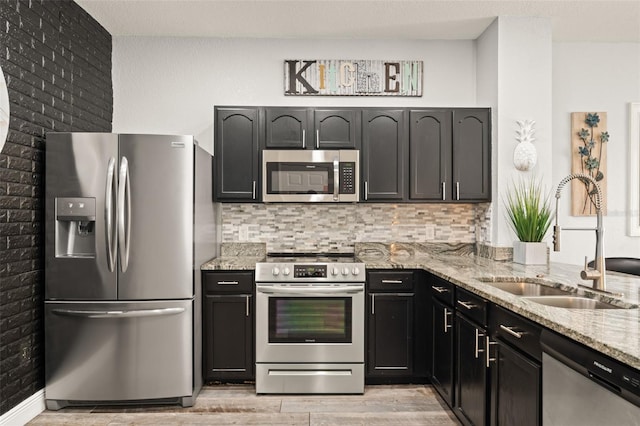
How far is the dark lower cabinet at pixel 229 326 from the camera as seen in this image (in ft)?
10.8

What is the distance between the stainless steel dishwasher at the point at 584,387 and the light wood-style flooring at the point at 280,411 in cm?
132

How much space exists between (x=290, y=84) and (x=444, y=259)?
2.01 metres

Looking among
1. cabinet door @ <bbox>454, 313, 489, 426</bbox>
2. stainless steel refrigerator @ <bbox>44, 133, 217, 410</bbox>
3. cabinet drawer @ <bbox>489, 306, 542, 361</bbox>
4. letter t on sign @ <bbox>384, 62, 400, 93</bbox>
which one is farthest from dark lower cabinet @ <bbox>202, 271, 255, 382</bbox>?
letter t on sign @ <bbox>384, 62, 400, 93</bbox>

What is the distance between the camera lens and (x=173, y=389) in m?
2.98

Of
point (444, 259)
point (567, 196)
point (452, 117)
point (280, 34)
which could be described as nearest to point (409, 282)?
point (444, 259)

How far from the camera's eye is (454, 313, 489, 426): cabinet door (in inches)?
90.6

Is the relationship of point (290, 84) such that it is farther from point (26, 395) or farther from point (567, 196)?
point (26, 395)

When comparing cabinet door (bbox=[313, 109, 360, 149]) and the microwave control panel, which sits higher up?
cabinet door (bbox=[313, 109, 360, 149])

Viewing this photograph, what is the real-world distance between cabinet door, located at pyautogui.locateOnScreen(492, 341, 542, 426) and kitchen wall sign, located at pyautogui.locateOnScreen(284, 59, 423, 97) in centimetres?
256

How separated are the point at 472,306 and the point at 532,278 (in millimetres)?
456

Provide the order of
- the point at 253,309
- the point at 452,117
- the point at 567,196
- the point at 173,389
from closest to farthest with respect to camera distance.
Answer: the point at 173,389 → the point at 253,309 → the point at 452,117 → the point at 567,196

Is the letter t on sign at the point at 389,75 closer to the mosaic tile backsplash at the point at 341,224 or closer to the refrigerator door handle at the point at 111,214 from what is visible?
the mosaic tile backsplash at the point at 341,224

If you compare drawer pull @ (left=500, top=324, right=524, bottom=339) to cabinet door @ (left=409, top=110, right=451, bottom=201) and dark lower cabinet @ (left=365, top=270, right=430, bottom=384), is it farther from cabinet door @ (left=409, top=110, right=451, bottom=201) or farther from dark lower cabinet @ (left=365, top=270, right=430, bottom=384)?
cabinet door @ (left=409, top=110, right=451, bottom=201)

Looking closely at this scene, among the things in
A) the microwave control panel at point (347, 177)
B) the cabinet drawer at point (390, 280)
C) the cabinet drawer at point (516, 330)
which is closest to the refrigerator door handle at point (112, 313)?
the cabinet drawer at point (390, 280)
